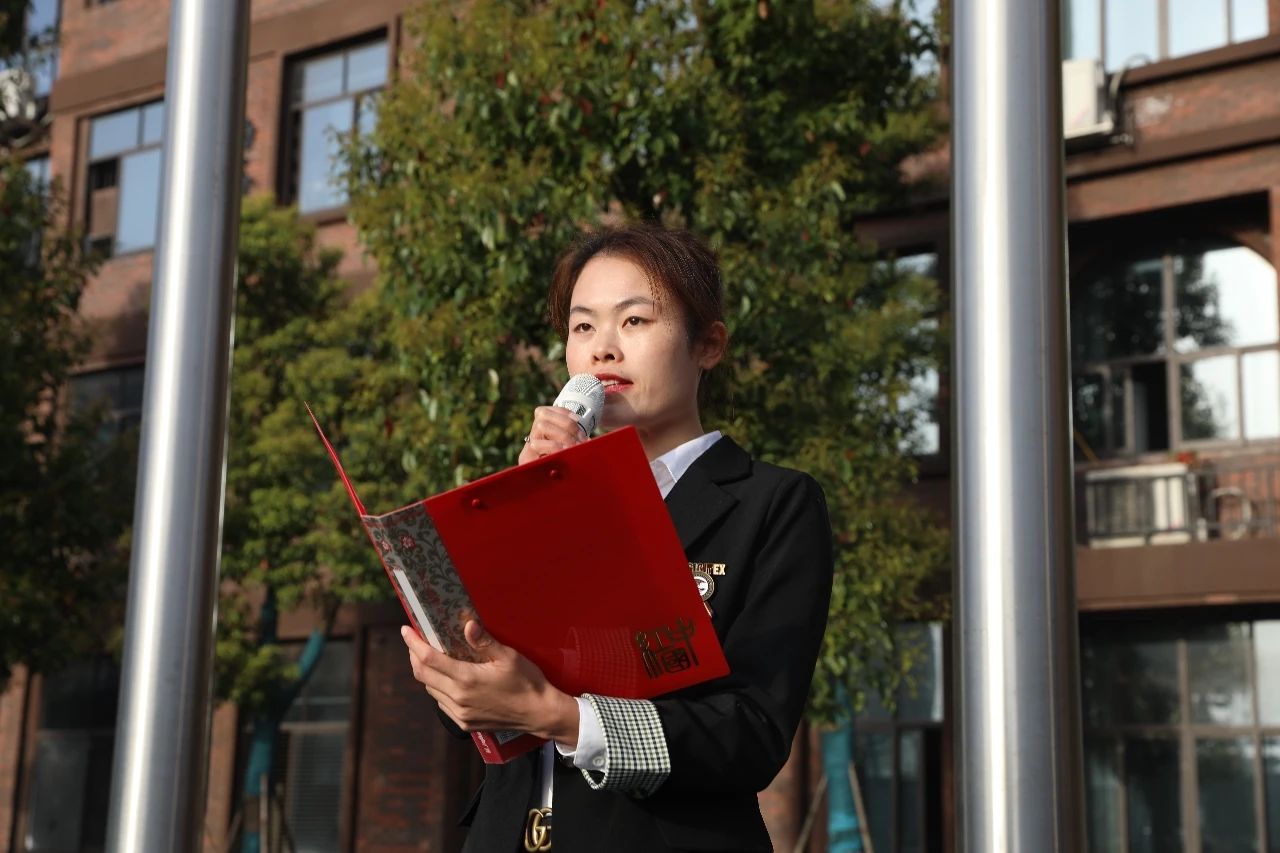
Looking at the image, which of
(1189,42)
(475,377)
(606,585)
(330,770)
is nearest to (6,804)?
(330,770)

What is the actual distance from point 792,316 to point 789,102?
1414mm

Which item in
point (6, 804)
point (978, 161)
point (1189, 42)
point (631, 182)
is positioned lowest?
point (6, 804)

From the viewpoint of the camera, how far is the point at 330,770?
1648 centimetres

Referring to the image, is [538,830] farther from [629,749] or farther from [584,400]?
[584,400]

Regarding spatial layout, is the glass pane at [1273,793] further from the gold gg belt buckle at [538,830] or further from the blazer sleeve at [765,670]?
the gold gg belt buckle at [538,830]

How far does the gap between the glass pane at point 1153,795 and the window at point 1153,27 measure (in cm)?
576

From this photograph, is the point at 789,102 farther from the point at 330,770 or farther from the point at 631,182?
the point at 330,770

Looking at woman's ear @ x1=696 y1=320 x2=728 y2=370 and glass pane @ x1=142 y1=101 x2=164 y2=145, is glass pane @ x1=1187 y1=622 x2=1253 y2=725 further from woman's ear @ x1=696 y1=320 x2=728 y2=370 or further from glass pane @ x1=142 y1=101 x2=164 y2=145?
glass pane @ x1=142 y1=101 x2=164 y2=145

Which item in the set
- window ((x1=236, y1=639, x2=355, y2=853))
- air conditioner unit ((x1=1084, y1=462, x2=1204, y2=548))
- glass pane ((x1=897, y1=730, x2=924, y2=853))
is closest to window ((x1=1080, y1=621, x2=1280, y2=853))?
air conditioner unit ((x1=1084, y1=462, x2=1204, y2=548))

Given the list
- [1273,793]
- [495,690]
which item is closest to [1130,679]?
[1273,793]

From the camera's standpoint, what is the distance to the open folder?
1.88m

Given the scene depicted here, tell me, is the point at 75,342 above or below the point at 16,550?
above

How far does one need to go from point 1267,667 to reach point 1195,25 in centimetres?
540

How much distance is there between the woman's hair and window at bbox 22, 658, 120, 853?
1662 centimetres
